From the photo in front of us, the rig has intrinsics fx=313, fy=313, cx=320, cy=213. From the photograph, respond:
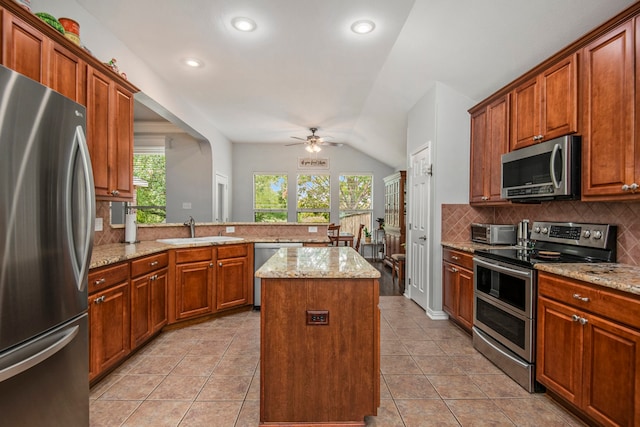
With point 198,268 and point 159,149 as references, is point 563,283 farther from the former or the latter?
point 159,149

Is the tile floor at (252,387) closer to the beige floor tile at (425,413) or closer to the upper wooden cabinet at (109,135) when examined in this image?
the beige floor tile at (425,413)

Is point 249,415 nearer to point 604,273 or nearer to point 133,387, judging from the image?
point 133,387

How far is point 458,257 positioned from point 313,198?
5.09m

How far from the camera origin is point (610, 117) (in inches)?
76.4

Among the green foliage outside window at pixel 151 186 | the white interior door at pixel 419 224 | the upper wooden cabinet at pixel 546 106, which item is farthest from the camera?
the green foliage outside window at pixel 151 186

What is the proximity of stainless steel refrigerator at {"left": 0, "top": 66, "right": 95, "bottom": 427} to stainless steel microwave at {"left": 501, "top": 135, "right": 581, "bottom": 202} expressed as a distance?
2.96 meters

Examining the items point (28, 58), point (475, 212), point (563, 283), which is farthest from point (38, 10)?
point (475, 212)

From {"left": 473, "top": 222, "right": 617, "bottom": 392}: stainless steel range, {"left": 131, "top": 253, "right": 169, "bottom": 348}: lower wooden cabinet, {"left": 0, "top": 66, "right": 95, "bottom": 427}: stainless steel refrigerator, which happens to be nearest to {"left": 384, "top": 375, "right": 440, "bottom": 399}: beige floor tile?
{"left": 473, "top": 222, "right": 617, "bottom": 392}: stainless steel range

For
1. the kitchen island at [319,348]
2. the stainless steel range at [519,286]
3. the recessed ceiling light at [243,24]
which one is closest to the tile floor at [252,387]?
the stainless steel range at [519,286]

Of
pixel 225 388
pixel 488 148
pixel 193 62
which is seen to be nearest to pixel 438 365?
pixel 225 388

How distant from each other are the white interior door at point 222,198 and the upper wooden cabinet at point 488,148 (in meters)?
4.91

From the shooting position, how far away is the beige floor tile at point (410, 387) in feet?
6.80

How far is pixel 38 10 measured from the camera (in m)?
2.10

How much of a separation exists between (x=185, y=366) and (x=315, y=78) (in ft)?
11.4
